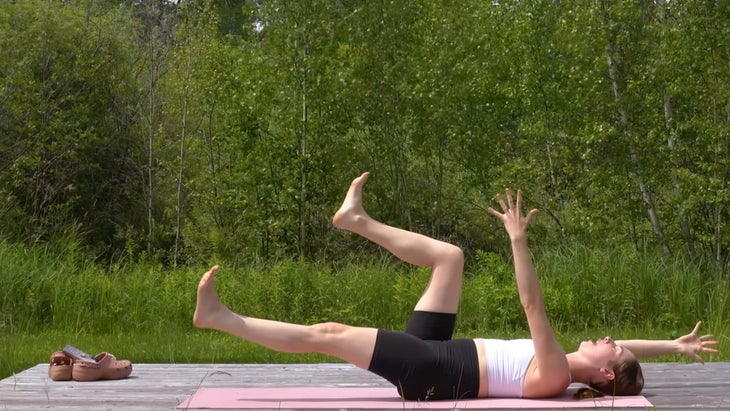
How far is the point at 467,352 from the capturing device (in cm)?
423

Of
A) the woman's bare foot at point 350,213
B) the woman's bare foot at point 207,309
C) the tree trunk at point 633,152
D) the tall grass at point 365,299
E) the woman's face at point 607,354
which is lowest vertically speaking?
the tall grass at point 365,299

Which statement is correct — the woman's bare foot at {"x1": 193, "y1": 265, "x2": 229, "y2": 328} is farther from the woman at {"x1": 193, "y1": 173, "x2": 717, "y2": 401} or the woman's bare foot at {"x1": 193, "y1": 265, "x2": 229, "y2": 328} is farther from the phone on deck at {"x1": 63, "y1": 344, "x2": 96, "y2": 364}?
the phone on deck at {"x1": 63, "y1": 344, "x2": 96, "y2": 364}

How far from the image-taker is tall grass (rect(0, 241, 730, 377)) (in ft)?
30.4

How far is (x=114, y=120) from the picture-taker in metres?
15.6

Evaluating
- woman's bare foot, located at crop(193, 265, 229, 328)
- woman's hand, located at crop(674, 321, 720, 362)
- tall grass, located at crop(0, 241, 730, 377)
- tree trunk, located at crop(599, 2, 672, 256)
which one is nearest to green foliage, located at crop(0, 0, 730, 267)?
tree trunk, located at crop(599, 2, 672, 256)

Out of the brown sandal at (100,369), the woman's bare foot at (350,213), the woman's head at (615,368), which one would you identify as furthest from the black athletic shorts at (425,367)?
the brown sandal at (100,369)

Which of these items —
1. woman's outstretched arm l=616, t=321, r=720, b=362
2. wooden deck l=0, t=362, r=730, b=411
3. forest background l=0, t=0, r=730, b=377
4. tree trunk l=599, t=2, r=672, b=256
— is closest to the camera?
wooden deck l=0, t=362, r=730, b=411

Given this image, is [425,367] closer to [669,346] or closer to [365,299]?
[669,346]

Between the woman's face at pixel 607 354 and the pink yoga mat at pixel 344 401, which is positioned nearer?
the pink yoga mat at pixel 344 401

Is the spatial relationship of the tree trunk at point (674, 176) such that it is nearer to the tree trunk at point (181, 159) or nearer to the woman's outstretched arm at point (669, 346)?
the tree trunk at point (181, 159)

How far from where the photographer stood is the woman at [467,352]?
403 cm

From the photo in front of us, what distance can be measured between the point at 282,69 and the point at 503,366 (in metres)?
9.20

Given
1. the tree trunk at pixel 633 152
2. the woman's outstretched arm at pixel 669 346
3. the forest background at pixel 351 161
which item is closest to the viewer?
the woman's outstretched arm at pixel 669 346

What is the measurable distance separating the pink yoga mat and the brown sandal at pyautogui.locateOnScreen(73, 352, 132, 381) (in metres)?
0.58
